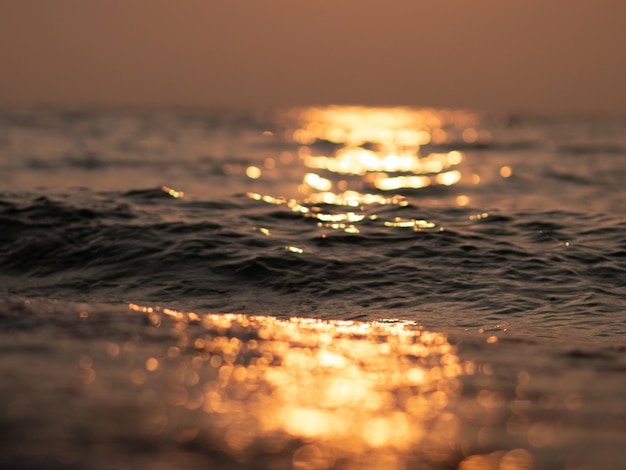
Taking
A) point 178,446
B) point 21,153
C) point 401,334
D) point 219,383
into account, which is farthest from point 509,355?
point 21,153

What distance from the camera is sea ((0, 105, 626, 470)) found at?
5.08 meters

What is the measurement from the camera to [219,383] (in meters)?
6.21

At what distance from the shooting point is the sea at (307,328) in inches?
200

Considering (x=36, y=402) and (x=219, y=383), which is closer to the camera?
(x=36, y=402)

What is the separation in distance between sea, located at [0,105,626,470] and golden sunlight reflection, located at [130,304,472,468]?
0.02 meters

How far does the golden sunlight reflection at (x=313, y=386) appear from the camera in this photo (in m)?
5.12

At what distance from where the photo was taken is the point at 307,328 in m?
8.52

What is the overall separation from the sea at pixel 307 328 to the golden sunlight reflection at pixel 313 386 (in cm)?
2

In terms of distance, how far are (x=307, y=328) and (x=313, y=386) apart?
229 cm

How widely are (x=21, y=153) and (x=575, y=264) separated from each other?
2249 cm

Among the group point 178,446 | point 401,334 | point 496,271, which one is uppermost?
point 496,271

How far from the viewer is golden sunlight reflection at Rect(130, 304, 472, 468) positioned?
5121 mm

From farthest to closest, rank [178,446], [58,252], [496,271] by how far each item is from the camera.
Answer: [58,252]
[496,271]
[178,446]

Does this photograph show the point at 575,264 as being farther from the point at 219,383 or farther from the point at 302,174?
the point at 302,174
